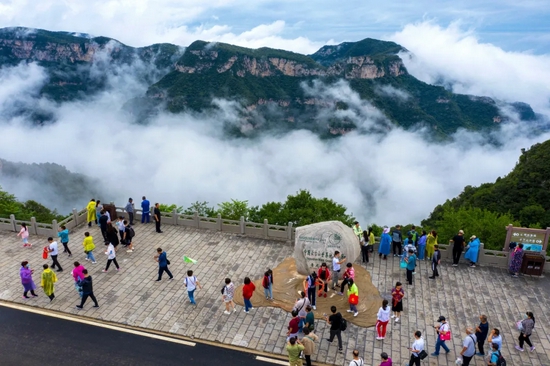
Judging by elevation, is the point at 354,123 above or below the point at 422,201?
above

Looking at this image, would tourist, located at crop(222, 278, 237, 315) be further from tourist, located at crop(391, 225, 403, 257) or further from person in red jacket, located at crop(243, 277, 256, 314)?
tourist, located at crop(391, 225, 403, 257)

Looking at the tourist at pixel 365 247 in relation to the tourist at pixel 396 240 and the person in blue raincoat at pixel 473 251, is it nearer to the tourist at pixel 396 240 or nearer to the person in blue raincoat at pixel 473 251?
the tourist at pixel 396 240

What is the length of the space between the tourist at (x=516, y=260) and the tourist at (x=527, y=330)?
584cm

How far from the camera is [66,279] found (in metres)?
19.5

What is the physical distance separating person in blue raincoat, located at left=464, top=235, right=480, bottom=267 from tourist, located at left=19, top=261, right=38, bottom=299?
20.7 metres

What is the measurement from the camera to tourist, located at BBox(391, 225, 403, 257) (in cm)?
2156

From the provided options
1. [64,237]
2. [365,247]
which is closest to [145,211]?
[64,237]

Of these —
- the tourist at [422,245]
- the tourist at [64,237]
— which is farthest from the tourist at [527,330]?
the tourist at [64,237]

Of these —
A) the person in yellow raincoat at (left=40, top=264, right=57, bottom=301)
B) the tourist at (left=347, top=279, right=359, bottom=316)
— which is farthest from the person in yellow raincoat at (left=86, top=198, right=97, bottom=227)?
the tourist at (left=347, top=279, right=359, bottom=316)

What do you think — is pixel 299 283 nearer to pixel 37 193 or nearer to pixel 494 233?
pixel 494 233

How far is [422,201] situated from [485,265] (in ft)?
498

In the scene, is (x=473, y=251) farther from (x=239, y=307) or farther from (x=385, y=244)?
(x=239, y=307)

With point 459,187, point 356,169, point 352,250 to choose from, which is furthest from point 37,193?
point 459,187

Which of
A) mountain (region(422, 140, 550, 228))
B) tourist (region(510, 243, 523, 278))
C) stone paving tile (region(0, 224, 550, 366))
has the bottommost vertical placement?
mountain (region(422, 140, 550, 228))
